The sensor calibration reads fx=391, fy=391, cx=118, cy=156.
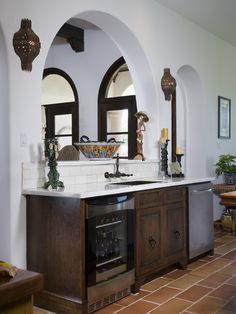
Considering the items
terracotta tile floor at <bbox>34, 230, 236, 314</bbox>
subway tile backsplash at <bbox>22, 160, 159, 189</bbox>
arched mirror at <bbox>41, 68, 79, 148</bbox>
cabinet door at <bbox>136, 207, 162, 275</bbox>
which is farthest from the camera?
arched mirror at <bbox>41, 68, 79, 148</bbox>

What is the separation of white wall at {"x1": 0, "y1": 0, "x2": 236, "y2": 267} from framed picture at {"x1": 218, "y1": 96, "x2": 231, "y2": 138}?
0.13 metres

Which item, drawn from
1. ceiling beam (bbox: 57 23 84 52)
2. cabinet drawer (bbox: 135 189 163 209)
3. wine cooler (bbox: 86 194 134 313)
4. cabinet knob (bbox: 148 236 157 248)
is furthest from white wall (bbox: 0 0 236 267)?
cabinet knob (bbox: 148 236 157 248)

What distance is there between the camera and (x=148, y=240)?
3232mm

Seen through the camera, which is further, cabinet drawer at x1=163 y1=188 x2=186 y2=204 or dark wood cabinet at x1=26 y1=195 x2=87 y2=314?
cabinet drawer at x1=163 y1=188 x2=186 y2=204

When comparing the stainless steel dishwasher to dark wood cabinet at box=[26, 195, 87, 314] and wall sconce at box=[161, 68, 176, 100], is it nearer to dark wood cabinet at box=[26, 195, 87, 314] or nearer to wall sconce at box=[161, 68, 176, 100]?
wall sconce at box=[161, 68, 176, 100]

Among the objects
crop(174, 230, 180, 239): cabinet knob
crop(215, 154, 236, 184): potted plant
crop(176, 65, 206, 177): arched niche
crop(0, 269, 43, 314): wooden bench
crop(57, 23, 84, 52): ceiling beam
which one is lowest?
crop(174, 230, 180, 239): cabinet knob

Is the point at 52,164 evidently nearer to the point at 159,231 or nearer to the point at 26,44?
the point at 26,44

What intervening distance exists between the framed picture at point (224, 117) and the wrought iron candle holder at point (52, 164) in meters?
3.61

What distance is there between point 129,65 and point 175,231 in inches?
76.9

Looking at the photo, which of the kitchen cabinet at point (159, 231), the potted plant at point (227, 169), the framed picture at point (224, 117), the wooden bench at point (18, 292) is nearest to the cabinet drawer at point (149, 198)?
the kitchen cabinet at point (159, 231)

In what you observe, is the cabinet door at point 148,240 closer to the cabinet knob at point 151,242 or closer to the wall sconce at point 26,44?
the cabinet knob at point 151,242

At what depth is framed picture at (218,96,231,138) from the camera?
593 centimetres

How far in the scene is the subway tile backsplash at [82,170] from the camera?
3003 mm

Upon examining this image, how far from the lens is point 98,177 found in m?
3.61
